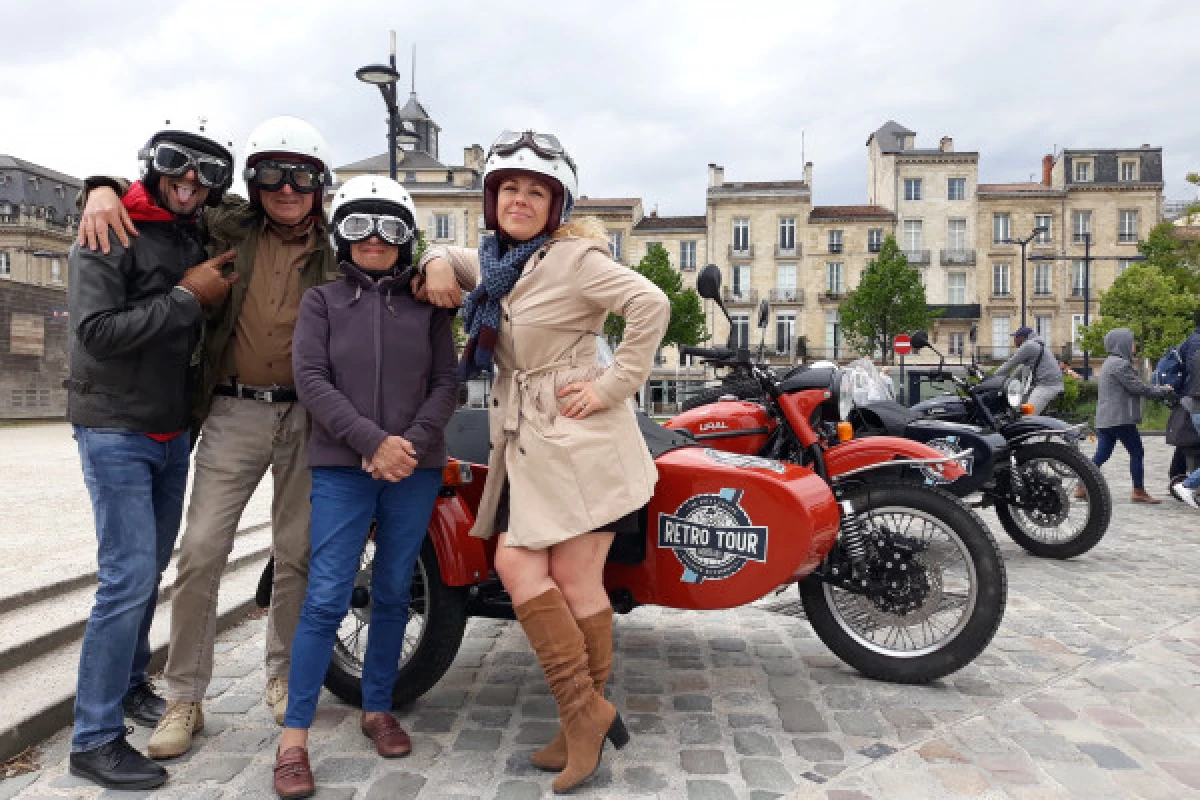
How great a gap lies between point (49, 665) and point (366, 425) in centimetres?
194

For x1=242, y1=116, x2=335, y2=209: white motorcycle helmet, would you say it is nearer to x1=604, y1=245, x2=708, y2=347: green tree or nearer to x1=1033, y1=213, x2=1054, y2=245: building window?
x1=604, y1=245, x2=708, y2=347: green tree

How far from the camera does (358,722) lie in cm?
326

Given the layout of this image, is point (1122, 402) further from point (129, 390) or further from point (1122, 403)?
point (129, 390)

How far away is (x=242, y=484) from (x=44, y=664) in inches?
52.7

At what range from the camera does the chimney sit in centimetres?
5094

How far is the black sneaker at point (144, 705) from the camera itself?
3.16 m

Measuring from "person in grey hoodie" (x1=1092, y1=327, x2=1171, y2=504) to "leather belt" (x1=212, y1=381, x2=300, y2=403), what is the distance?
27.9ft

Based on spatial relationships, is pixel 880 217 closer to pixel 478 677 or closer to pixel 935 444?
pixel 935 444

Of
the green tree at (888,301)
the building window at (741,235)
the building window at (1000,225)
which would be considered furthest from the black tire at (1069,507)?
the building window at (1000,225)

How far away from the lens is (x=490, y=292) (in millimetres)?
2791

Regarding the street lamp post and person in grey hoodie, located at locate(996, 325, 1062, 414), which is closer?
person in grey hoodie, located at locate(996, 325, 1062, 414)

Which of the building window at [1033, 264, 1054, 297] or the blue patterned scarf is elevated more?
the building window at [1033, 264, 1054, 297]

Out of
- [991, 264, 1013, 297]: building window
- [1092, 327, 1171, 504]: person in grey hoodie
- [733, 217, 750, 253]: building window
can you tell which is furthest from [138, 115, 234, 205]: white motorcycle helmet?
[991, 264, 1013, 297]: building window

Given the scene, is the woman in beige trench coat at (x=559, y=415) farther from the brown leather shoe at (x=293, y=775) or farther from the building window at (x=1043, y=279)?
the building window at (x=1043, y=279)
